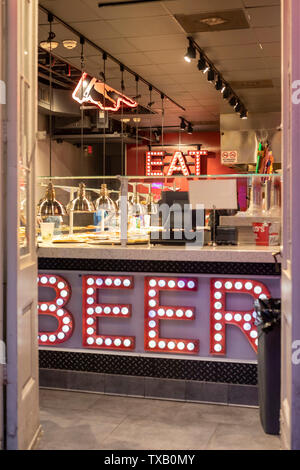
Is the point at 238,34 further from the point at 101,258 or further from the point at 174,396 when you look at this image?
the point at 174,396

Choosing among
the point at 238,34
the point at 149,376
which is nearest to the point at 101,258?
the point at 149,376

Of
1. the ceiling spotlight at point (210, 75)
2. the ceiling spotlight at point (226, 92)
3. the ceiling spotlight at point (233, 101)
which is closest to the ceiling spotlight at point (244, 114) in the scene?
the ceiling spotlight at point (233, 101)

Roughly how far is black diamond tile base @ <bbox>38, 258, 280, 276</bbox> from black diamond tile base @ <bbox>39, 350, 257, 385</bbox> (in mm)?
738

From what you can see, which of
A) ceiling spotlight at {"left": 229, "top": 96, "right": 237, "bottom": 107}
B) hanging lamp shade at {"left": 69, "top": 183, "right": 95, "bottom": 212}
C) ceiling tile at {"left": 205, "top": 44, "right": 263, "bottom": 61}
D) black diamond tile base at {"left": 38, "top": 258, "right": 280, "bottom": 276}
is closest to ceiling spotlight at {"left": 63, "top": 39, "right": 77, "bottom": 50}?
ceiling tile at {"left": 205, "top": 44, "right": 263, "bottom": 61}

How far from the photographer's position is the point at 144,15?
6324mm

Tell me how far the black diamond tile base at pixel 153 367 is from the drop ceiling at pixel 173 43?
350 cm

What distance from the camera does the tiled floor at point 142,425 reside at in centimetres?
381

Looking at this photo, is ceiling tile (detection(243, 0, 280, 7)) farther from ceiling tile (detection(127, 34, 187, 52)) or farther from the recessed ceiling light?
ceiling tile (detection(127, 34, 187, 52))

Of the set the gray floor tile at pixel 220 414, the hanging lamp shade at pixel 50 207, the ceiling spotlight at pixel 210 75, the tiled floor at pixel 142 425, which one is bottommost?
the gray floor tile at pixel 220 414

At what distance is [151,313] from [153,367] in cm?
45

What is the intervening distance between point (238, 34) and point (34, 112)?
420 cm

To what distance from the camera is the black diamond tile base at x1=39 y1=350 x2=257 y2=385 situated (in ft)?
15.4

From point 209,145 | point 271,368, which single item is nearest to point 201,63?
point 271,368

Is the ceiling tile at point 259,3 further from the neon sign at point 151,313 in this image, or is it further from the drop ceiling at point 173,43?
the neon sign at point 151,313
